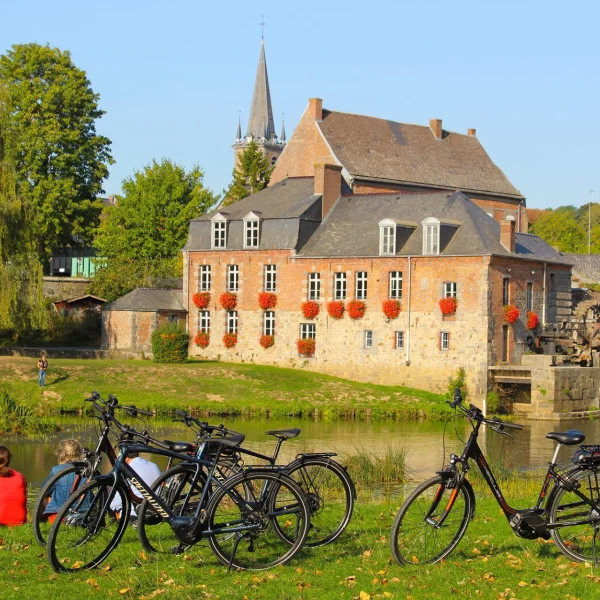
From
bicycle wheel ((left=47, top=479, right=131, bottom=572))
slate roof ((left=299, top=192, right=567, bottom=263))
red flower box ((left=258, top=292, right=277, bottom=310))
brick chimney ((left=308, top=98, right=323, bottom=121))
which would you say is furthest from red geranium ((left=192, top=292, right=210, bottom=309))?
bicycle wheel ((left=47, top=479, right=131, bottom=572))

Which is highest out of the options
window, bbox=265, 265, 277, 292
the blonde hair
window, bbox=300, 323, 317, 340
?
window, bbox=265, 265, 277, 292

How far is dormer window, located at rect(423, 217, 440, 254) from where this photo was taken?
39.9 meters

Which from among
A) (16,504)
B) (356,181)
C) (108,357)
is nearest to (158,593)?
(16,504)

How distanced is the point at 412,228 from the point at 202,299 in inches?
372

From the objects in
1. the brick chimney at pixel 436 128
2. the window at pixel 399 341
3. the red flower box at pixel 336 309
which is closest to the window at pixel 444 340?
the window at pixel 399 341

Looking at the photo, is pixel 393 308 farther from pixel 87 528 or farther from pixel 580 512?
pixel 87 528

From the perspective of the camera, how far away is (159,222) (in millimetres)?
61562

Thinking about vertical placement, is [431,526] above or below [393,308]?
below

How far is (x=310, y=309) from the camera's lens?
1686 inches

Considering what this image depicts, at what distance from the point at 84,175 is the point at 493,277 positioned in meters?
23.7

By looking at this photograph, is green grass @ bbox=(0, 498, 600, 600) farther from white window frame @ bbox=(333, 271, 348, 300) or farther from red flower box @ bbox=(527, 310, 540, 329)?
white window frame @ bbox=(333, 271, 348, 300)

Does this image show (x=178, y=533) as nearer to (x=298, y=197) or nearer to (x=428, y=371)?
(x=428, y=371)

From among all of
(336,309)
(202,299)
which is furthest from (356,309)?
(202,299)

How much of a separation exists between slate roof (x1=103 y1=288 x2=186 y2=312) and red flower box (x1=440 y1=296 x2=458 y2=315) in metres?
11.7
